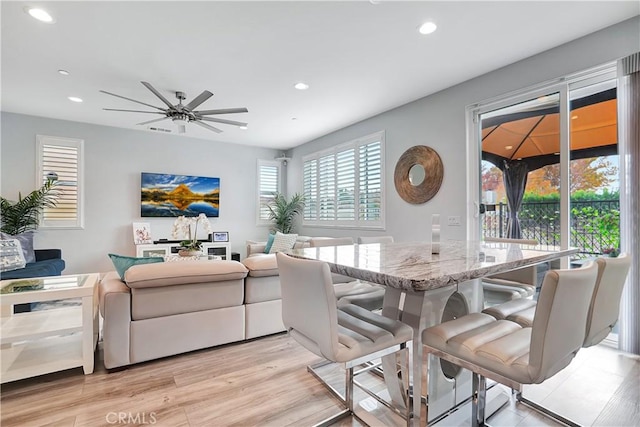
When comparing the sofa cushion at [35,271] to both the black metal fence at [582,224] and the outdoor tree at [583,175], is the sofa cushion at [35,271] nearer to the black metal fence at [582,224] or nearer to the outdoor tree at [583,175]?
the black metal fence at [582,224]

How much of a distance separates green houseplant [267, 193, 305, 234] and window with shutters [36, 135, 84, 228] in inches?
134

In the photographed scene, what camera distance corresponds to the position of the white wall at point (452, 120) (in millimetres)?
2504

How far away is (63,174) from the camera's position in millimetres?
4793

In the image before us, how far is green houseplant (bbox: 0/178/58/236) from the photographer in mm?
4191

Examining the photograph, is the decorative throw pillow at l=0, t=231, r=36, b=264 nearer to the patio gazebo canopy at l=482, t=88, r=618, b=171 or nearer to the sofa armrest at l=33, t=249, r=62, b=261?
the sofa armrest at l=33, t=249, r=62, b=261

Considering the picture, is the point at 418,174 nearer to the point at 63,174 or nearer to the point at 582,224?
the point at 582,224

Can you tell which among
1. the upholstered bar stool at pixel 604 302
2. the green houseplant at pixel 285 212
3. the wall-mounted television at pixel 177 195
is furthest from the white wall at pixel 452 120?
the wall-mounted television at pixel 177 195

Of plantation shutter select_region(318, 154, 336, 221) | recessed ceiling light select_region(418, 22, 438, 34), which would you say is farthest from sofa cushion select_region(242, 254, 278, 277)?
plantation shutter select_region(318, 154, 336, 221)

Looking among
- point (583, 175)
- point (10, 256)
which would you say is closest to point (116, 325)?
point (10, 256)

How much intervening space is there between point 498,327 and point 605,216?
248 centimetres

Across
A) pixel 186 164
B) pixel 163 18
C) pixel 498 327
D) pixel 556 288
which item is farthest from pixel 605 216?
pixel 186 164

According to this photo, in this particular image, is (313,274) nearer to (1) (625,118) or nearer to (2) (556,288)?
(2) (556,288)

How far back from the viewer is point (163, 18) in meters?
2.31

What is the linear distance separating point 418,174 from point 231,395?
10.8 ft
